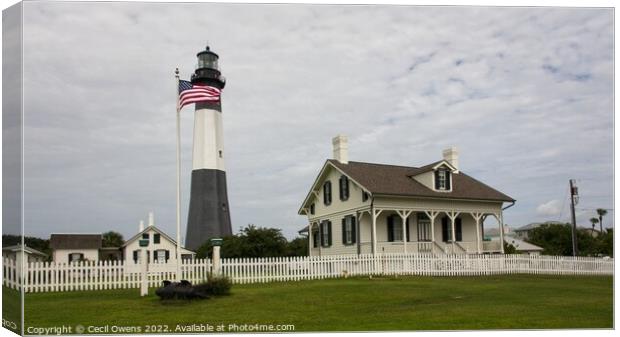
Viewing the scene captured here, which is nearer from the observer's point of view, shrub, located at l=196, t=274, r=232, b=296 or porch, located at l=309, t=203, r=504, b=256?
shrub, located at l=196, t=274, r=232, b=296

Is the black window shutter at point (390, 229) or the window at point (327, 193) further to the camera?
the window at point (327, 193)

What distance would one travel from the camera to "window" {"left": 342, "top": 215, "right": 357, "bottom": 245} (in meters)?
25.5

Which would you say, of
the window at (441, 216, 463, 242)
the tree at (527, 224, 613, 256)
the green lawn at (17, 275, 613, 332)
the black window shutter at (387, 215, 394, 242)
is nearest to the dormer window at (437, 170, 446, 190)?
the window at (441, 216, 463, 242)

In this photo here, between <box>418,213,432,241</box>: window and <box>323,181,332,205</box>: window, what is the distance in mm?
3793

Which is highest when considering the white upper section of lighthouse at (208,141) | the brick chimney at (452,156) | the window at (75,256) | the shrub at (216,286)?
the white upper section of lighthouse at (208,141)

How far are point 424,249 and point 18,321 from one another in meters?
17.1

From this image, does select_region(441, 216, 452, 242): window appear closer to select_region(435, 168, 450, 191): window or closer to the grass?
select_region(435, 168, 450, 191): window

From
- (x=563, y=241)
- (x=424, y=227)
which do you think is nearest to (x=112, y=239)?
(x=424, y=227)

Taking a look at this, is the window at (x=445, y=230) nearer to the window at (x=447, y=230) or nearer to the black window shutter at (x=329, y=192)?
the window at (x=447, y=230)

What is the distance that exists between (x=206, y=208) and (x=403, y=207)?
32.1 feet

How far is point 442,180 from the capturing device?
2567 cm

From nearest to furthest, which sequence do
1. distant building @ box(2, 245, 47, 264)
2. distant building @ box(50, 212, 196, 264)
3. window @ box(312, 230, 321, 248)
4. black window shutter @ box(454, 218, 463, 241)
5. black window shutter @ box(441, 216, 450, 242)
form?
distant building @ box(2, 245, 47, 264) → distant building @ box(50, 212, 196, 264) → black window shutter @ box(441, 216, 450, 242) → black window shutter @ box(454, 218, 463, 241) → window @ box(312, 230, 321, 248)

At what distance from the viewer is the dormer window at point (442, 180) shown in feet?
83.9

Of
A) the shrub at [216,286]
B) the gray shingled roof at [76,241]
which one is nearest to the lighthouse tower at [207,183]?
the gray shingled roof at [76,241]
